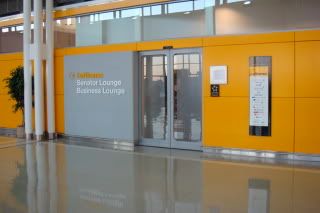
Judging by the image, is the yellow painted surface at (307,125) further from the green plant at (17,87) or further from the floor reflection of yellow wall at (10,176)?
the green plant at (17,87)

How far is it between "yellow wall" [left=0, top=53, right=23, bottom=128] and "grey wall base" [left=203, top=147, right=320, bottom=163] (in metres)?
6.59

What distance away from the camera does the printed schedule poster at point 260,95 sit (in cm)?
777

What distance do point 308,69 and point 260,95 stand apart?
40.8 inches

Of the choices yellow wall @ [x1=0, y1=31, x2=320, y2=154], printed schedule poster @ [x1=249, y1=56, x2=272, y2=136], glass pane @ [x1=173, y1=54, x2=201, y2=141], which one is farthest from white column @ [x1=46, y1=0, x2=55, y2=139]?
printed schedule poster @ [x1=249, y1=56, x2=272, y2=136]

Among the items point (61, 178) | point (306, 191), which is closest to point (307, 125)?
point (306, 191)

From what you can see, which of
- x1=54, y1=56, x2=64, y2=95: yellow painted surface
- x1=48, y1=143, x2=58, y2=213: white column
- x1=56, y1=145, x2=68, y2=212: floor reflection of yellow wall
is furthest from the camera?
x1=54, y1=56, x2=64, y2=95: yellow painted surface

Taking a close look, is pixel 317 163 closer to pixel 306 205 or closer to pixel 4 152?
pixel 306 205

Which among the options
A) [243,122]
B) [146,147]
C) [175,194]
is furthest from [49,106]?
[175,194]

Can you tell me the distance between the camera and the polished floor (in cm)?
478

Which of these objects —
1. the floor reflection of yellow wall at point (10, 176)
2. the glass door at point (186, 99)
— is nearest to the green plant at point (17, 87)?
the floor reflection of yellow wall at point (10, 176)

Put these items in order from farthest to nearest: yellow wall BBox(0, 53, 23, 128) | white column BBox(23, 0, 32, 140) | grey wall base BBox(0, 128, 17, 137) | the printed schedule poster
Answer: yellow wall BBox(0, 53, 23, 128)
grey wall base BBox(0, 128, 17, 137)
white column BBox(23, 0, 32, 140)
the printed schedule poster

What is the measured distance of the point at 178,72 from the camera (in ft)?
29.5

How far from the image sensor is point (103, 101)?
988 centimetres

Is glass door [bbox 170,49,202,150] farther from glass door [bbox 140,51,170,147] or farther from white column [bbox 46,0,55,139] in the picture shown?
white column [bbox 46,0,55,139]
